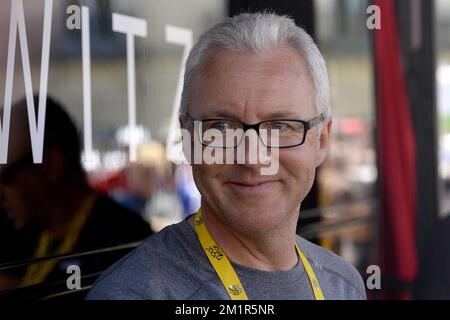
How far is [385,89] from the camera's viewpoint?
2.60 m

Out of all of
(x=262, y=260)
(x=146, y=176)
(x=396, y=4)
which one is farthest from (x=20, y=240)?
(x=396, y=4)

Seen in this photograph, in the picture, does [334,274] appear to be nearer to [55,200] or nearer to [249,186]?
[249,186]

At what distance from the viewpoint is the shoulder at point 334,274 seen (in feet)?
4.98

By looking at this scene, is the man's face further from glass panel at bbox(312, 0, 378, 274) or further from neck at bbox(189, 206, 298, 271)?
glass panel at bbox(312, 0, 378, 274)

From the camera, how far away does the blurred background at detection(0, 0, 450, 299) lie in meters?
1.46

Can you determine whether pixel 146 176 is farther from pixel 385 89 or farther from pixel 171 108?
pixel 385 89

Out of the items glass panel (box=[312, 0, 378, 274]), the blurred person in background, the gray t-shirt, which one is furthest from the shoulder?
glass panel (box=[312, 0, 378, 274])

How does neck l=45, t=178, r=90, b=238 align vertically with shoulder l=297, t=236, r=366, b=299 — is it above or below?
above

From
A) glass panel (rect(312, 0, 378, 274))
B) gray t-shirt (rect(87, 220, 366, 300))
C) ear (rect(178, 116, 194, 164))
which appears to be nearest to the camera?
gray t-shirt (rect(87, 220, 366, 300))

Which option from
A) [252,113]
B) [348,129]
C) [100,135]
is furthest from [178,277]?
[348,129]

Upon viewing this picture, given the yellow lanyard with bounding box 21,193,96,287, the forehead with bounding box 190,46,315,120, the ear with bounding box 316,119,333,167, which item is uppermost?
the forehead with bounding box 190,46,315,120

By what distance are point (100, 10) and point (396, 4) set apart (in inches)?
57.9

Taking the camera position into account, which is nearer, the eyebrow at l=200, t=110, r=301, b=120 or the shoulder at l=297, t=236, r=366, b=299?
the eyebrow at l=200, t=110, r=301, b=120

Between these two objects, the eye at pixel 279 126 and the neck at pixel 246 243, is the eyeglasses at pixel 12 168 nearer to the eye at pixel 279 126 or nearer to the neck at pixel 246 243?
the neck at pixel 246 243
